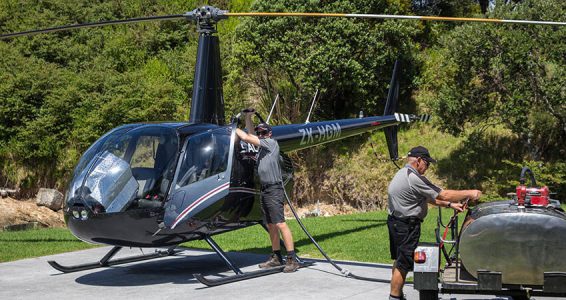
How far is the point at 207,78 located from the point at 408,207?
3.99m

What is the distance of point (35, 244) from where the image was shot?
40.4ft

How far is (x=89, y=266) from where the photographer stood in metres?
9.58

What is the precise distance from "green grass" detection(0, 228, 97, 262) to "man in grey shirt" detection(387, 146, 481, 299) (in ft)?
21.5

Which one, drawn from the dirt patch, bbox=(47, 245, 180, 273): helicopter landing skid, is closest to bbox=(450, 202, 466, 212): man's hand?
bbox=(47, 245, 180, 273): helicopter landing skid

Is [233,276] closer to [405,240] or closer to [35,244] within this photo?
[405,240]

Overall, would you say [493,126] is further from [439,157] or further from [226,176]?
[226,176]

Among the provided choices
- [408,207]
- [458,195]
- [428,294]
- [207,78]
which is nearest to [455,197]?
[458,195]

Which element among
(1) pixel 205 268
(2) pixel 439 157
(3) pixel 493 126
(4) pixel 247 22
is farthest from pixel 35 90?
(1) pixel 205 268

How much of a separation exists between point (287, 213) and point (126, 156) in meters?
14.0

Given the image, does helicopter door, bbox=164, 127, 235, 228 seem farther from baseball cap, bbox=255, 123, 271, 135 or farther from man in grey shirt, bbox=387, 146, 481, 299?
man in grey shirt, bbox=387, 146, 481, 299

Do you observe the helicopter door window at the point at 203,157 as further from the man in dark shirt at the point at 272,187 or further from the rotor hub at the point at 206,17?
the rotor hub at the point at 206,17

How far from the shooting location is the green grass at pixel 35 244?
11172mm

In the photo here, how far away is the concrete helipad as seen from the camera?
780 cm

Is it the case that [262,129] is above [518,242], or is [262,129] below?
above
